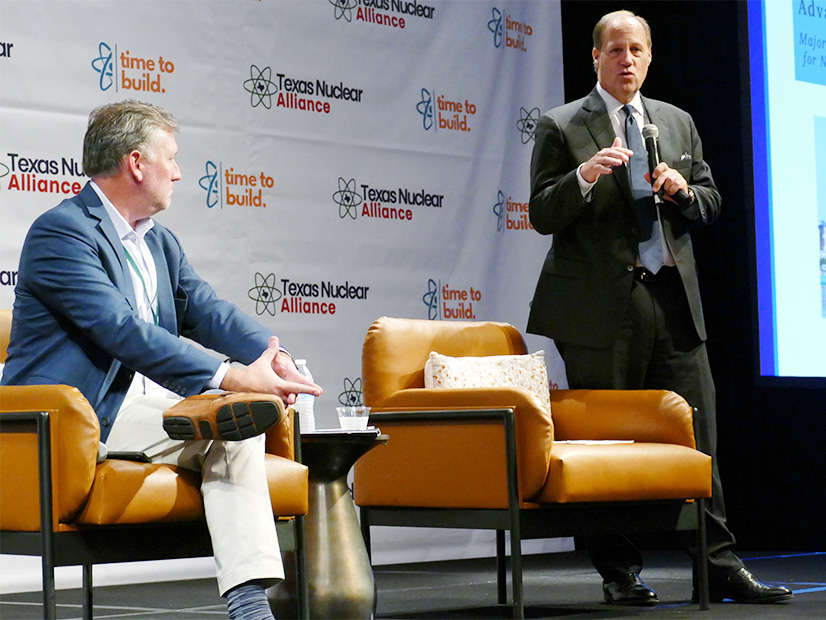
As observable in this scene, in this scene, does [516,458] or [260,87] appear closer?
[516,458]

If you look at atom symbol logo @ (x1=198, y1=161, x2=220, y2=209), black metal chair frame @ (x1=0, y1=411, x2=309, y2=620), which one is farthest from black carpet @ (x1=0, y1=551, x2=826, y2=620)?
atom symbol logo @ (x1=198, y1=161, x2=220, y2=209)

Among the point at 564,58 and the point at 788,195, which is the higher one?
the point at 564,58

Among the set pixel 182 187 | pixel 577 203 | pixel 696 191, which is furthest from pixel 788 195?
pixel 182 187

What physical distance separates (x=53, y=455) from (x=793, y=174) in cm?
335

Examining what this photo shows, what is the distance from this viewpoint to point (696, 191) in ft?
12.0

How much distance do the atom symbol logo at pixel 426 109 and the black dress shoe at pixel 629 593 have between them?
259cm

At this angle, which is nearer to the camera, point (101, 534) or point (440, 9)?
point (101, 534)

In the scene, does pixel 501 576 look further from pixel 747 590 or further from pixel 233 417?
pixel 233 417

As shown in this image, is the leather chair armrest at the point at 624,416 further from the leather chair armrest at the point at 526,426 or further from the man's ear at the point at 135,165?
the man's ear at the point at 135,165

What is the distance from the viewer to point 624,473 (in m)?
3.19

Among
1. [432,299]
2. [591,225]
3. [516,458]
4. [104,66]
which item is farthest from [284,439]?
[432,299]

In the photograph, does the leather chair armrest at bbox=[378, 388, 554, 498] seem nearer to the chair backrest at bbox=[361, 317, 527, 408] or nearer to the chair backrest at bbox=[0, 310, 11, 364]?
the chair backrest at bbox=[361, 317, 527, 408]

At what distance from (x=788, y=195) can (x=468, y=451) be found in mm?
2212

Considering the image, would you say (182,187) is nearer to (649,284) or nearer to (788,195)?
(649,284)
